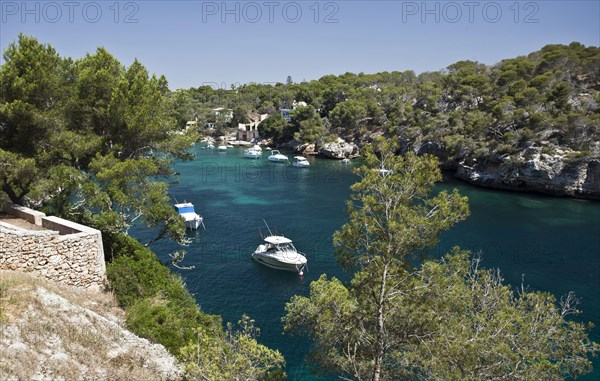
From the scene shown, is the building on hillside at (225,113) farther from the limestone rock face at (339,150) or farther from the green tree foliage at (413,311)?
the green tree foliage at (413,311)

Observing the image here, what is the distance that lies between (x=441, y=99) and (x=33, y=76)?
77577mm

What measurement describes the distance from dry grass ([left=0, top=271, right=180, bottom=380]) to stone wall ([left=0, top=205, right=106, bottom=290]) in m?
1.05

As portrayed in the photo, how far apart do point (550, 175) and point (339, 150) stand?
1616 inches

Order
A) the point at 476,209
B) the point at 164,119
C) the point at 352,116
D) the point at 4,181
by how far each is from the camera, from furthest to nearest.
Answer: the point at 352,116, the point at 476,209, the point at 164,119, the point at 4,181

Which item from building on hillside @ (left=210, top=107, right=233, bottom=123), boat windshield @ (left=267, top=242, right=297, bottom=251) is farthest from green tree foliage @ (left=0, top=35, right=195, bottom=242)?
building on hillside @ (left=210, top=107, right=233, bottom=123)

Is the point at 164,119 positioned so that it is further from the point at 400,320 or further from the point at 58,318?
the point at 400,320

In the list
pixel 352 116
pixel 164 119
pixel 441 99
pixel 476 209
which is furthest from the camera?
pixel 352 116

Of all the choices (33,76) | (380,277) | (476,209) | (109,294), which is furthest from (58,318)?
(476,209)

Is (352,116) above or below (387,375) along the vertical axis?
above

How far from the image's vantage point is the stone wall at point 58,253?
14492 millimetres

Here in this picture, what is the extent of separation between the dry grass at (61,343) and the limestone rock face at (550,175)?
176ft

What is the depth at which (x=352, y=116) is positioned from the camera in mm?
91750

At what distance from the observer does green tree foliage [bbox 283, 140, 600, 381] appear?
989cm

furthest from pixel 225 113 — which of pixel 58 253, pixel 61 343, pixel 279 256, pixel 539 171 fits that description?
pixel 61 343
